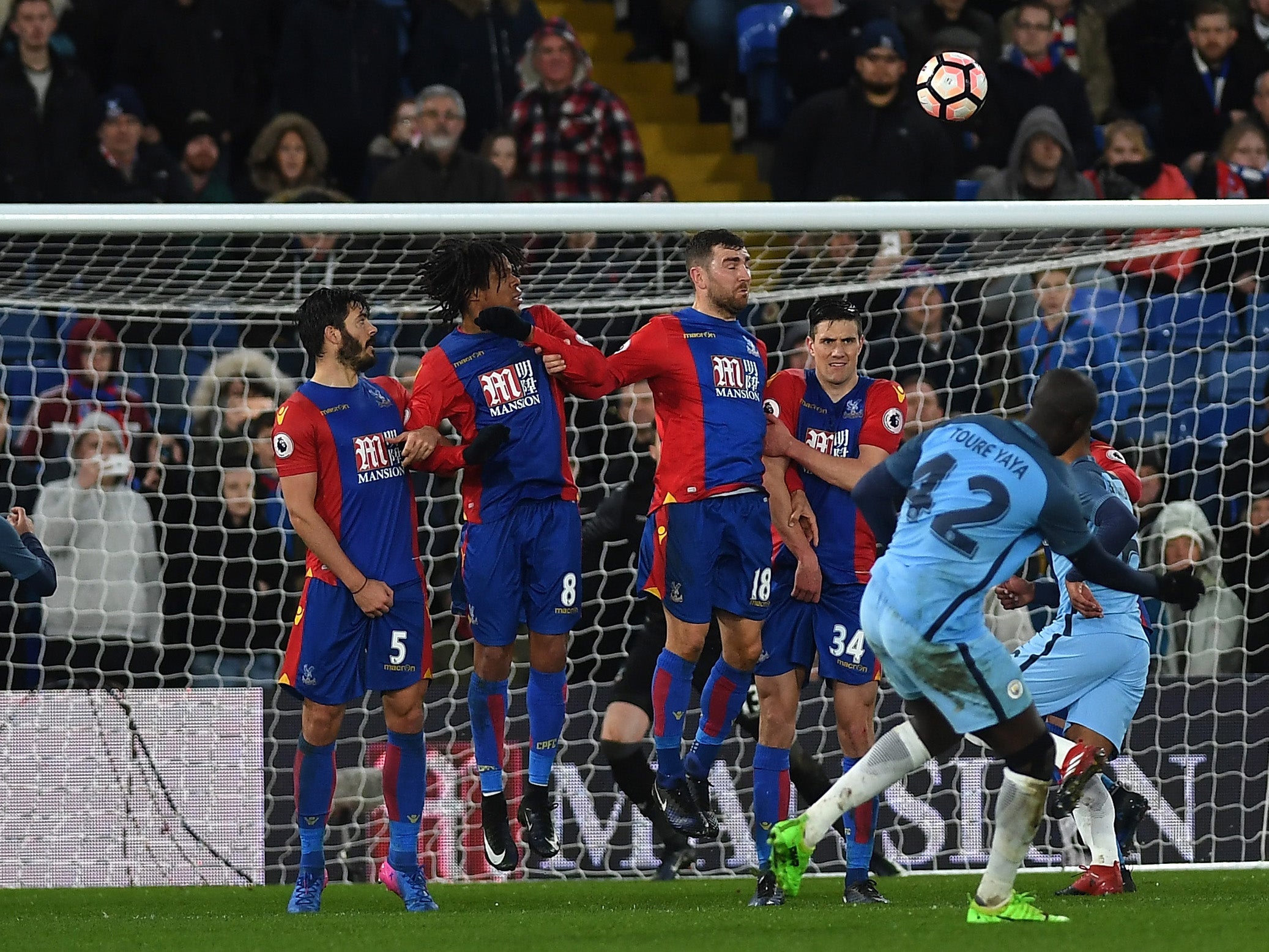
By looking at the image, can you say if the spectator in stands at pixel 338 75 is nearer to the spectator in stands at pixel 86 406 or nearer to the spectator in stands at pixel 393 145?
the spectator in stands at pixel 393 145

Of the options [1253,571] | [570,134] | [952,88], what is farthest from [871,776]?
[570,134]

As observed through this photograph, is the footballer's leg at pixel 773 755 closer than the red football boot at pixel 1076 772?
No

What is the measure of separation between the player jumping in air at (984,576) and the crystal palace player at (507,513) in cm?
177

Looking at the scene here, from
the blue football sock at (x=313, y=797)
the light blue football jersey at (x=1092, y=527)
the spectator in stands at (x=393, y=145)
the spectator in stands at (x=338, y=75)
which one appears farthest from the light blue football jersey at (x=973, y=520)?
the spectator in stands at (x=338, y=75)

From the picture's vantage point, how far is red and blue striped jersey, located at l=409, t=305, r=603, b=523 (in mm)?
7238

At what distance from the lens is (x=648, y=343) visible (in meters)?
7.34

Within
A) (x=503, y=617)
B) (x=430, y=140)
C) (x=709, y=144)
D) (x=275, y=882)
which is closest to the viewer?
(x=503, y=617)

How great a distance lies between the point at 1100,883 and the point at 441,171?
20.8 feet

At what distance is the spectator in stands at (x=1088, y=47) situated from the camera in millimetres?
13398

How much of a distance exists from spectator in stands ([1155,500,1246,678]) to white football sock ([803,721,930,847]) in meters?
3.64

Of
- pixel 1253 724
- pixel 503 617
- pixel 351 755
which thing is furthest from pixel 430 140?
pixel 1253 724

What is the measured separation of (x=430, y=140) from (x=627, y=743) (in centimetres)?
473

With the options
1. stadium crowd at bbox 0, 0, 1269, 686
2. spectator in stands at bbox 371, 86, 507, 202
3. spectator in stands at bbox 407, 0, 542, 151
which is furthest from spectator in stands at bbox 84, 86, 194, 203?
spectator in stands at bbox 407, 0, 542, 151

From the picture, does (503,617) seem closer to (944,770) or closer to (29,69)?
(944,770)
